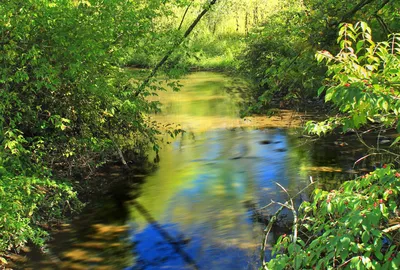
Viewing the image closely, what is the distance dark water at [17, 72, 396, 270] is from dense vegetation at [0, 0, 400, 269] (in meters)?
0.71

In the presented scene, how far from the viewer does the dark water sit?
7410 mm

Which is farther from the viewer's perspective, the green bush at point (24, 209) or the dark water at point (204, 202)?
the dark water at point (204, 202)

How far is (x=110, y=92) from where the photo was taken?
33.0 ft

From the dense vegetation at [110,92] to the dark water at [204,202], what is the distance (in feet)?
2.33

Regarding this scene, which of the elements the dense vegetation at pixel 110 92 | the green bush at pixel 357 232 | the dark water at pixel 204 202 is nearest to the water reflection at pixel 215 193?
the dark water at pixel 204 202

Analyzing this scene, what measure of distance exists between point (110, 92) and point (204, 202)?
10.4 feet

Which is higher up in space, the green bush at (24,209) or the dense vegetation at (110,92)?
the dense vegetation at (110,92)

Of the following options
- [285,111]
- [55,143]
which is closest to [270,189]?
[55,143]

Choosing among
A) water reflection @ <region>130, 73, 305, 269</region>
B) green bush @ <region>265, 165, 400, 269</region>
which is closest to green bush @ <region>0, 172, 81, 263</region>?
water reflection @ <region>130, 73, 305, 269</region>

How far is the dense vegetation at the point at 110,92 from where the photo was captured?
3.57 metres

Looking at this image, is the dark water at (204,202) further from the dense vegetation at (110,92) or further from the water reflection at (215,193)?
the dense vegetation at (110,92)

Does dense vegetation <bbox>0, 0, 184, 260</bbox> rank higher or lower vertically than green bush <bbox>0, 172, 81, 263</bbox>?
higher

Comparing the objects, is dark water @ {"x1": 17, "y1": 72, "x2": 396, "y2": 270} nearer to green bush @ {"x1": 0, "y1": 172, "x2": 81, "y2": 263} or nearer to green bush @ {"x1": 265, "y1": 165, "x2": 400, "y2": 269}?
green bush @ {"x1": 0, "y1": 172, "x2": 81, "y2": 263}

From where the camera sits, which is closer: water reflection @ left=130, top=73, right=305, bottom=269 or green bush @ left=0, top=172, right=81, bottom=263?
green bush @ left=0, top=172, right=81, bottom=263
